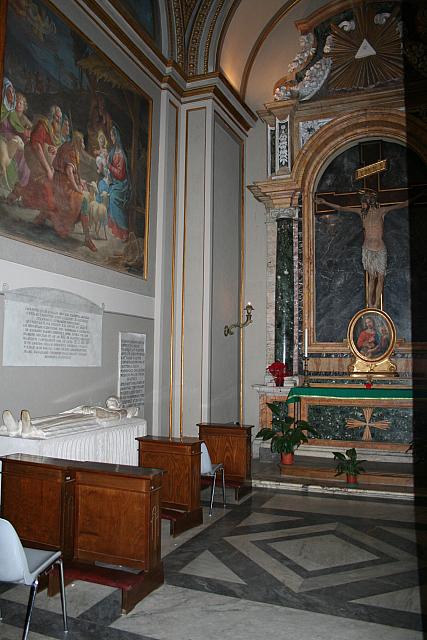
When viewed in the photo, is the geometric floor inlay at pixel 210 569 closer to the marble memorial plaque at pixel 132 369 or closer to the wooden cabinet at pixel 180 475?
the wooden cabinet at pixel 180 475

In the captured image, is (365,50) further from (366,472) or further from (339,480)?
(339,480)

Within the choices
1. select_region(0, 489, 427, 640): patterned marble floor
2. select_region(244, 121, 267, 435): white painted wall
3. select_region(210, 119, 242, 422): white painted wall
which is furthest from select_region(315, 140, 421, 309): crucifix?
select_region(0, 489, 427, 640): patterned marble floor

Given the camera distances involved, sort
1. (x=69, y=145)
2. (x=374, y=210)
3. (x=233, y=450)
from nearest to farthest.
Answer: (x=69, y=145) < (x=233, y=450) < (x=374, y=210)

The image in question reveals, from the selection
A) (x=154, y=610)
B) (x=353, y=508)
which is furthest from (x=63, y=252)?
(x=353, y=508)

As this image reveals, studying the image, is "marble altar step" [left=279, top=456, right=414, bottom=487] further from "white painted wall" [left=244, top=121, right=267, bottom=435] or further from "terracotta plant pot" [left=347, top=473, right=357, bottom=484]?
"white painted wall" [left=244, top=121, right=267, bottom=435]

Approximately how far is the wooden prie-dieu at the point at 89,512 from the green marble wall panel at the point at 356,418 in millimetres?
5044

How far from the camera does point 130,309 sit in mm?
7684

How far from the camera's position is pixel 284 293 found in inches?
386

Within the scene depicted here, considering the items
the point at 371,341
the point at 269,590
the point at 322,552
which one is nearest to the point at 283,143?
the point at 371,341

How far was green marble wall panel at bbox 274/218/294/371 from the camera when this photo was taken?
9.66 m

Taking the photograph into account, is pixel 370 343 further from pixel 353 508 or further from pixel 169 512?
pixel 169 512

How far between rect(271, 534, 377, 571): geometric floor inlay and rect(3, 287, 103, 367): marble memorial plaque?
9.99 ft

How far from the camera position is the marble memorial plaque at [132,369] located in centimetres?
748

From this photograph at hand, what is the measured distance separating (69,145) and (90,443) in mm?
3472
